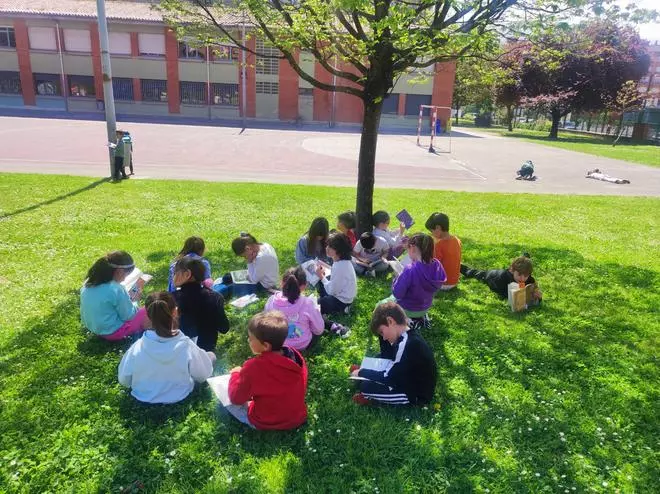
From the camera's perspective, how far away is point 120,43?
42.8m

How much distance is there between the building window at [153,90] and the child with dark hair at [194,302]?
44.0m

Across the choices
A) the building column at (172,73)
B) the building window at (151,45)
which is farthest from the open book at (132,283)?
the building window at (151,45)

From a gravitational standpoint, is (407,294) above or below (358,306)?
above

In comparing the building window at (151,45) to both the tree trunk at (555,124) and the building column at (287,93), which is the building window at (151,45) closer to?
the building column at (287,93)

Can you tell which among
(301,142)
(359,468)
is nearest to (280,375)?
(359,468)

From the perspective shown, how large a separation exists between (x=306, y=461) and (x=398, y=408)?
98 centimetres

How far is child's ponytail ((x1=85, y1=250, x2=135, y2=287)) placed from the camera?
4676mm

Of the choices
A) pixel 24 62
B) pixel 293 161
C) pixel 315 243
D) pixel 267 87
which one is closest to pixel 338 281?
pixel 315 243

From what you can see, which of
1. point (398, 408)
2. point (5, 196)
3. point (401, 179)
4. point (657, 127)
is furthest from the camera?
point (657, 127)

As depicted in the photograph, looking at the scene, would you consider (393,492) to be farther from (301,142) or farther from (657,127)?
(657,127)

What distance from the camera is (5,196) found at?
11.0 m

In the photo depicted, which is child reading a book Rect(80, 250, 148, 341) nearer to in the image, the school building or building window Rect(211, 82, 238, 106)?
the school building

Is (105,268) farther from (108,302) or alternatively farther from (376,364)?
(376,364)

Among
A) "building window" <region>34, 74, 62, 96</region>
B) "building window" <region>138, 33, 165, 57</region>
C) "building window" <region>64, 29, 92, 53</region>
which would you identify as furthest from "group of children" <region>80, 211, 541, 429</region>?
"building window" <region>34, 74, 62, 96</region>
